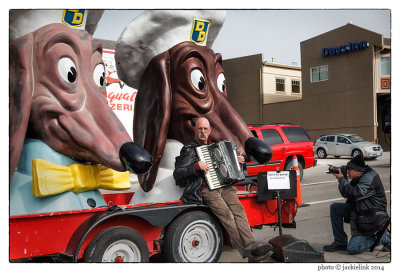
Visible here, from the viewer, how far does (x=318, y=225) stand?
→ 20.8 feet

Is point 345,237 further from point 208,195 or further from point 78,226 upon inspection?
point 78,226

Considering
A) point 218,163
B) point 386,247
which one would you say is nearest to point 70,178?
point 218,163

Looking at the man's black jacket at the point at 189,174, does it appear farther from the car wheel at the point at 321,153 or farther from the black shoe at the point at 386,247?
the car wheel at the point at 321,153

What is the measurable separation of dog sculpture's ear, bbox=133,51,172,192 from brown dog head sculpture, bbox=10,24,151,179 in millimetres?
659

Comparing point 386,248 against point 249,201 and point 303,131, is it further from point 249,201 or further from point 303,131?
point 303,131

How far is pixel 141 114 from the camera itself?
5066mm

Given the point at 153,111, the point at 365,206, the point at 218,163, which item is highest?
the point at 153,111

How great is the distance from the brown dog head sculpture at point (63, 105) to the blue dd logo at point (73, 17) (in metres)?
0.10

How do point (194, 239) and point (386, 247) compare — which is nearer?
point (194, 239)

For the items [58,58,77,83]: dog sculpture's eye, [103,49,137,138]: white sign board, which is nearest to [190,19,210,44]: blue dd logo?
[103,49,137,138]: white sign board

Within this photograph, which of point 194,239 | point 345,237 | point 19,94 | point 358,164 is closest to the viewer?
point 19,94

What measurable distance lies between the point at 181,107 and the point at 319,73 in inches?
250

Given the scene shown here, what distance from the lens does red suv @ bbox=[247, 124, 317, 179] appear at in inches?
415

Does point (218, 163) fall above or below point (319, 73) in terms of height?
below
